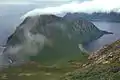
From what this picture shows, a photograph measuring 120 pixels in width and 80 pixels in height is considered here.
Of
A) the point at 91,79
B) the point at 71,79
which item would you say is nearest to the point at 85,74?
the point at 71,79

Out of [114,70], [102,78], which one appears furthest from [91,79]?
[114,70]

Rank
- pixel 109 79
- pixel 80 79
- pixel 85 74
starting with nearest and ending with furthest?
1. pixel 109 79
2. pixel 80 79
3. pixel 85 74

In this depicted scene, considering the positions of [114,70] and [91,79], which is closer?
[91,79]

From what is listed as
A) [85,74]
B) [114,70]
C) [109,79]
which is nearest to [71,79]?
[85,74]

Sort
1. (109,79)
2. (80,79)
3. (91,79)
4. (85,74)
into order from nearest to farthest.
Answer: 1. (109,79)
2. (91,79)
3. (80,79)
4. (85,74)

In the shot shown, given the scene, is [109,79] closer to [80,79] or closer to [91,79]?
[91,79]

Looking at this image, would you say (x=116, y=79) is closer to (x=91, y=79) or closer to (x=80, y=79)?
(x=91, y=79)

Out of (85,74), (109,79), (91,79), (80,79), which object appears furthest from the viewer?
(85,74)

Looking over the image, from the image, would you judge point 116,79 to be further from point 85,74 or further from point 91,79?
point 85,74
